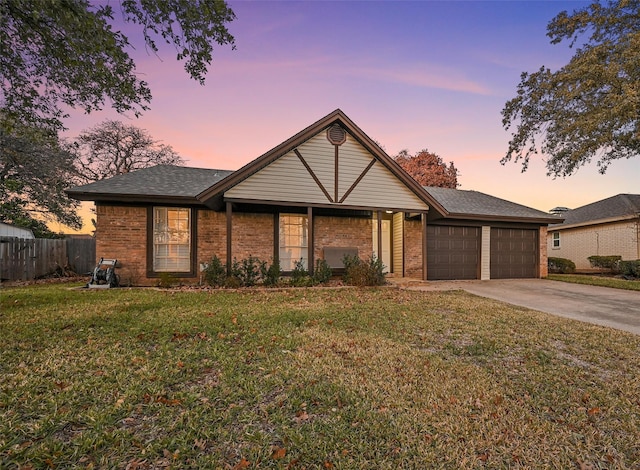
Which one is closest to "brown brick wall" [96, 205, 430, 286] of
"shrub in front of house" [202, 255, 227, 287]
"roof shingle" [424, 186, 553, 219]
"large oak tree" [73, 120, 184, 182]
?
"shrub in front of house" [202, 255, 227, 287]

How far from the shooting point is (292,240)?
11.4 m

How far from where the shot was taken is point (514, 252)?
516 inches

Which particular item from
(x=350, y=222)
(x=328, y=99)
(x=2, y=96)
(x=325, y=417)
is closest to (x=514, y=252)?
(x=350, y=222)

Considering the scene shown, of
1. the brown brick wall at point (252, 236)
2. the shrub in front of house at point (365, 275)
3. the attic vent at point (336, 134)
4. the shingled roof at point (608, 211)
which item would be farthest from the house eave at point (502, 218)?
the shingled roof at point (608, 211)

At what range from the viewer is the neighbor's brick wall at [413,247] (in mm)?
12414

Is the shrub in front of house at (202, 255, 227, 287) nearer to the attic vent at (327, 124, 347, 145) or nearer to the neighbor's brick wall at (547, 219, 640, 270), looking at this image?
the attic vent at (327, 124, 347, 145)

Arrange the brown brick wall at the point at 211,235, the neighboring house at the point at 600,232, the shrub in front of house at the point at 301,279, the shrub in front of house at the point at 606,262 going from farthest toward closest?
1. the neighboring house at the point at 600,232
2. the shrub in front of house at the point at 606,262
3. the brown brick wall at the point at 211,235
4. the shrub in front of house at the point at 301,279

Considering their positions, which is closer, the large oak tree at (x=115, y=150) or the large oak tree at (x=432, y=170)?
the large oak tree at (x=115, y=150)

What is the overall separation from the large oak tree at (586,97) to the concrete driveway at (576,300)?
665cm

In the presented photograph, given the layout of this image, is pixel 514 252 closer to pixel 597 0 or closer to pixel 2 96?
pixel 597 0

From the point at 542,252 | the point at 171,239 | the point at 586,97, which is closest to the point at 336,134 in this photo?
the point at 171,239

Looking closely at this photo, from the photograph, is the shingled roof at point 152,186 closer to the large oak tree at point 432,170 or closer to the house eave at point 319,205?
the house eave at point 319,205

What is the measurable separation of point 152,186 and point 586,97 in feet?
60.5

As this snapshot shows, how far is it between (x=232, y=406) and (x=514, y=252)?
14.0 meters
